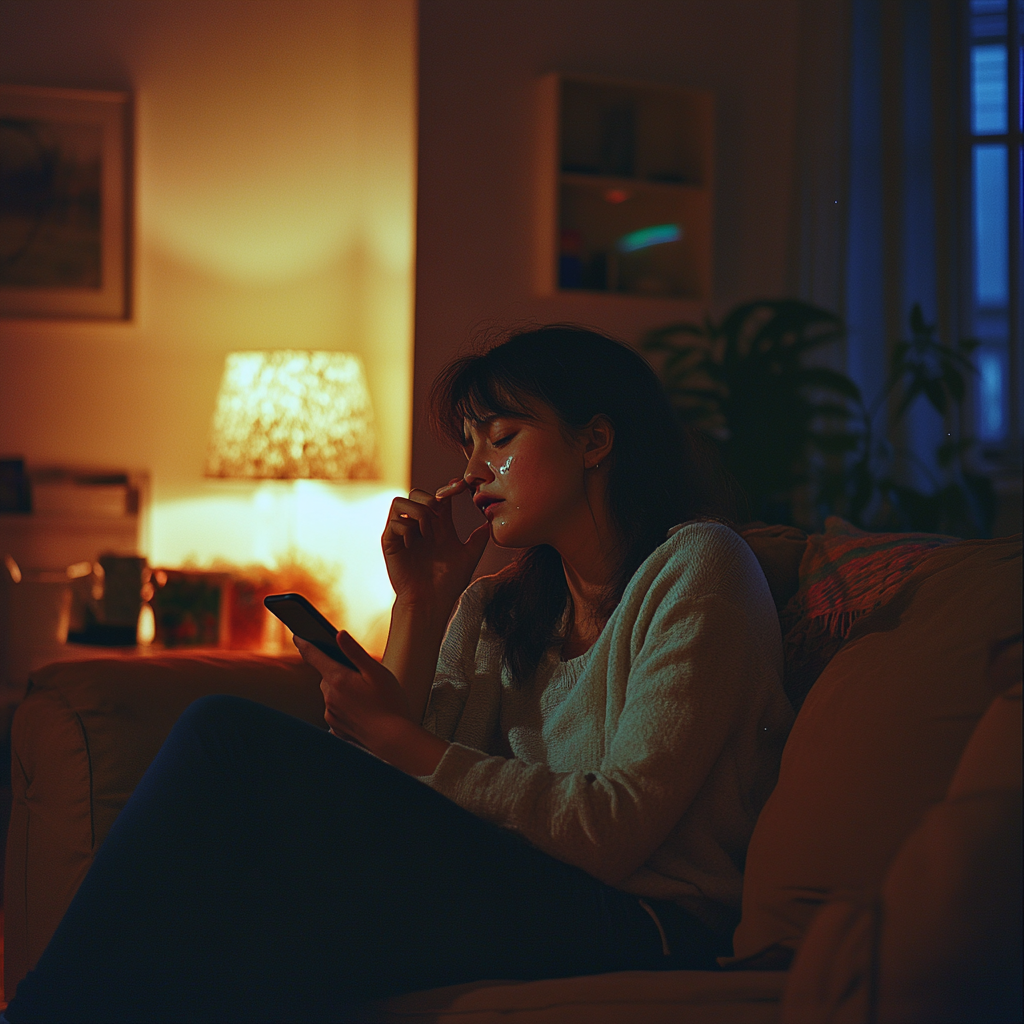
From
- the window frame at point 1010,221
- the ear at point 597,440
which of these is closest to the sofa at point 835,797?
the ear at point 597,440

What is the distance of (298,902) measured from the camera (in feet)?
3.60

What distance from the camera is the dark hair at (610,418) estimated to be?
4.81 feet

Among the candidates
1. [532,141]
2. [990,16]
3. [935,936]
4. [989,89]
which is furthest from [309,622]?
[990,16]

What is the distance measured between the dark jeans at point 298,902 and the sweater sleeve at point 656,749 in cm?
4

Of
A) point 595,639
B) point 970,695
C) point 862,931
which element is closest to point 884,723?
point 970,695

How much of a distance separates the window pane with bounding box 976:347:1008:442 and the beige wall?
179cm

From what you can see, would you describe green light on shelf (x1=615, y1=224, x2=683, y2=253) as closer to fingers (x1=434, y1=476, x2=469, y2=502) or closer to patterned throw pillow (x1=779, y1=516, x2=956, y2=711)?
fingers (x1=434, y1=476, x2=469, y2=502)

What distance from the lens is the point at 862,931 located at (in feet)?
2.66

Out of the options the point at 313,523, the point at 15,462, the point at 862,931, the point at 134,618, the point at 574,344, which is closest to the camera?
the point at 862,931

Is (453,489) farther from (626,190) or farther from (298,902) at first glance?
(626,190)

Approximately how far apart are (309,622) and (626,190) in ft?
6.97

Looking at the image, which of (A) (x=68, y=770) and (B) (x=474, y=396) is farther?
(B) (x=474, y=396)

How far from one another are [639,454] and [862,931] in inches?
30.9

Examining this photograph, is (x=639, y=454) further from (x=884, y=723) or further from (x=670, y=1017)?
(x=670, y=1017)
